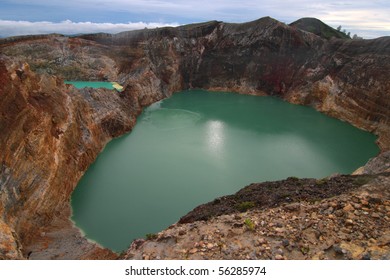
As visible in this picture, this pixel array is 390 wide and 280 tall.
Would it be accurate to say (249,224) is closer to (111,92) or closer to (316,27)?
(111,92)

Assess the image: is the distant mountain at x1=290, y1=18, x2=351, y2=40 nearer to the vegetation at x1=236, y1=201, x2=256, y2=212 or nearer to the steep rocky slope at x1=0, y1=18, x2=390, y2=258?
the steep rocky slope at x1=0, y1=18, x2=390, y2=258

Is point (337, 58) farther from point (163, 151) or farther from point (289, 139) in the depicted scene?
point (163, 151)

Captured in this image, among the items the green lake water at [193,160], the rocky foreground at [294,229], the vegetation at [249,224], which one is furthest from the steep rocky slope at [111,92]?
the vegetation at [249,224]

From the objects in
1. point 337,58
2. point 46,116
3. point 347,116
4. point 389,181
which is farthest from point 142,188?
point 337,58

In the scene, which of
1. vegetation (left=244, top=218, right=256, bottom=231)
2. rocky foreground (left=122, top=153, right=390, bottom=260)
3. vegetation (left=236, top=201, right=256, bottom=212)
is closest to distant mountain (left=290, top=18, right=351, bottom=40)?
rocky foreground (left=122, top=153, right=390, bottom=260)

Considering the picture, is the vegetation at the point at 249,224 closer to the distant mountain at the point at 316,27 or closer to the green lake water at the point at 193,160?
the green lake water at the point at 193,160

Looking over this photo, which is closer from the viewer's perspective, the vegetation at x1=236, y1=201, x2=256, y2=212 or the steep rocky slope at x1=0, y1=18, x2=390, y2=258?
the vegetation at x1=236, y1=201, x2=256, y2=212
